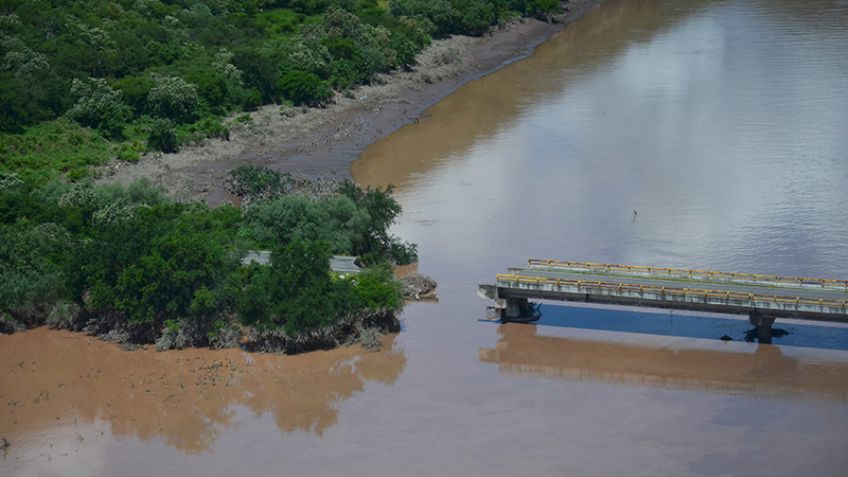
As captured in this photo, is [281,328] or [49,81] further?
[49,81]

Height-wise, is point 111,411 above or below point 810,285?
below

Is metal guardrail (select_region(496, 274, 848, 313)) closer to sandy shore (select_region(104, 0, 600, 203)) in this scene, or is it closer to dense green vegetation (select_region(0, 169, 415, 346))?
dense green vegetation (select_region(0, 169, 415, 346))

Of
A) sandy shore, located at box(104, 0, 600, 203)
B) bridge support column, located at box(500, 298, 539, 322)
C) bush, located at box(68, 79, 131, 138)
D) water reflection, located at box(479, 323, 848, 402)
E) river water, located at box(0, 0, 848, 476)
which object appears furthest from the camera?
bush, located at box(68, 79, 131, 138)

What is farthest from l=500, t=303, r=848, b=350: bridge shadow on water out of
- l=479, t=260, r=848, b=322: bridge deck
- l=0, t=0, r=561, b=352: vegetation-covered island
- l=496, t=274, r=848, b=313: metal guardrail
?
l=0, t=0, r=561, b=352: vegetation-covered island

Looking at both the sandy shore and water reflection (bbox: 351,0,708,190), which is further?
water reflection (bbox: 351,0,708,190)

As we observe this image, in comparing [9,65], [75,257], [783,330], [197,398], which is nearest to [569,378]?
[783,330]

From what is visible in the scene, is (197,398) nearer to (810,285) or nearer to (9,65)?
Result: (810,285)
